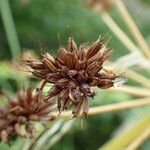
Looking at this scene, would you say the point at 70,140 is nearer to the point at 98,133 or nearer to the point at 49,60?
the point at 98,133

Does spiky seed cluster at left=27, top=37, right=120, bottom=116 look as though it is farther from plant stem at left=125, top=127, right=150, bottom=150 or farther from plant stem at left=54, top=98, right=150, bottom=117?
plant stem at left=125, top=127, right=150, bottom=150

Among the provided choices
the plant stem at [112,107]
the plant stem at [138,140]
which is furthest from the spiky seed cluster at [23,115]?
the plant stem at [138,140]

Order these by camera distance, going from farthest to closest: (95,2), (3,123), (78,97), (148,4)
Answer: (148,4) → (95,2) → (3,123) → (78,97)

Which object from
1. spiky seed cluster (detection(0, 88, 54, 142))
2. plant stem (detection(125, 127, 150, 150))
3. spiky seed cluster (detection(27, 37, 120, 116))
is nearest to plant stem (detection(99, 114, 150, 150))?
plant stem (detection(125, 127, 150, 150))

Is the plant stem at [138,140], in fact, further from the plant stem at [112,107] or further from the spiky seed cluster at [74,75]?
the spiky seed cluster at [74,75]

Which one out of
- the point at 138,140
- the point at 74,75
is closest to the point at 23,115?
the point at 74,75

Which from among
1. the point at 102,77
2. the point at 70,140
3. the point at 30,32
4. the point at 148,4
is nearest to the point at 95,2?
the point at 70,140
